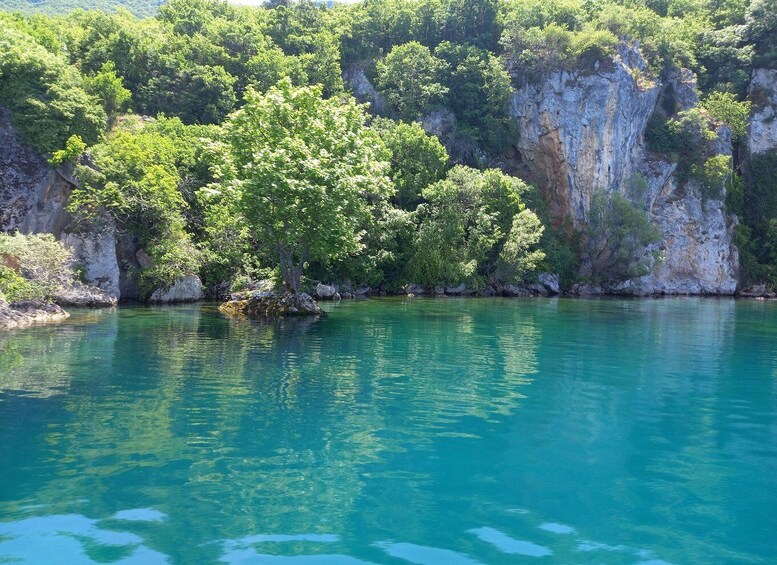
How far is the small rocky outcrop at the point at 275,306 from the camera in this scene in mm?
31094

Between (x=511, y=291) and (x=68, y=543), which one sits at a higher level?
(x=511, y=291)

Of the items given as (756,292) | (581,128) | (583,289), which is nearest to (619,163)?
(581,128)

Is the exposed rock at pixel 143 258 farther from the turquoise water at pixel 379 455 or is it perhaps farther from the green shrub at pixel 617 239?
the green shrub at pixel 617 239

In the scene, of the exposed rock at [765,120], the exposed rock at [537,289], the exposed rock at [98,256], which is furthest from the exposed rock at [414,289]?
the exposed rock at [765,120]

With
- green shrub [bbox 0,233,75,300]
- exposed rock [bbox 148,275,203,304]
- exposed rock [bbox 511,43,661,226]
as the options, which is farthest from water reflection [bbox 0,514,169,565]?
exposed rock [bbox 511,43,661,226]

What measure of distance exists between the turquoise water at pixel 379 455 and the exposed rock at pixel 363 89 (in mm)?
50380

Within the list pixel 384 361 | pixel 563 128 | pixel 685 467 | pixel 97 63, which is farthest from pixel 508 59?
pixel 685 467

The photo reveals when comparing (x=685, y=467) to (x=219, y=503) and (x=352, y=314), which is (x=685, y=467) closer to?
(x=219, y=503)

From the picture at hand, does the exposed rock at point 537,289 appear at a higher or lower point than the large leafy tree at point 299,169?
lower

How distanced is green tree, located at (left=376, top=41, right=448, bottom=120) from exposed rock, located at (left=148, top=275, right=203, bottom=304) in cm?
3258

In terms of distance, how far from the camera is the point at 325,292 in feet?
141

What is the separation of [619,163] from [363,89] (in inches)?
1074

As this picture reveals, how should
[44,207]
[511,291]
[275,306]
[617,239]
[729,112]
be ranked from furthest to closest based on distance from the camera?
[729,112], [617,239], [511,291], [44,207], [275,306]

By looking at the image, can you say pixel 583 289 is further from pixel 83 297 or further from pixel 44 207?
pixel 44 207
